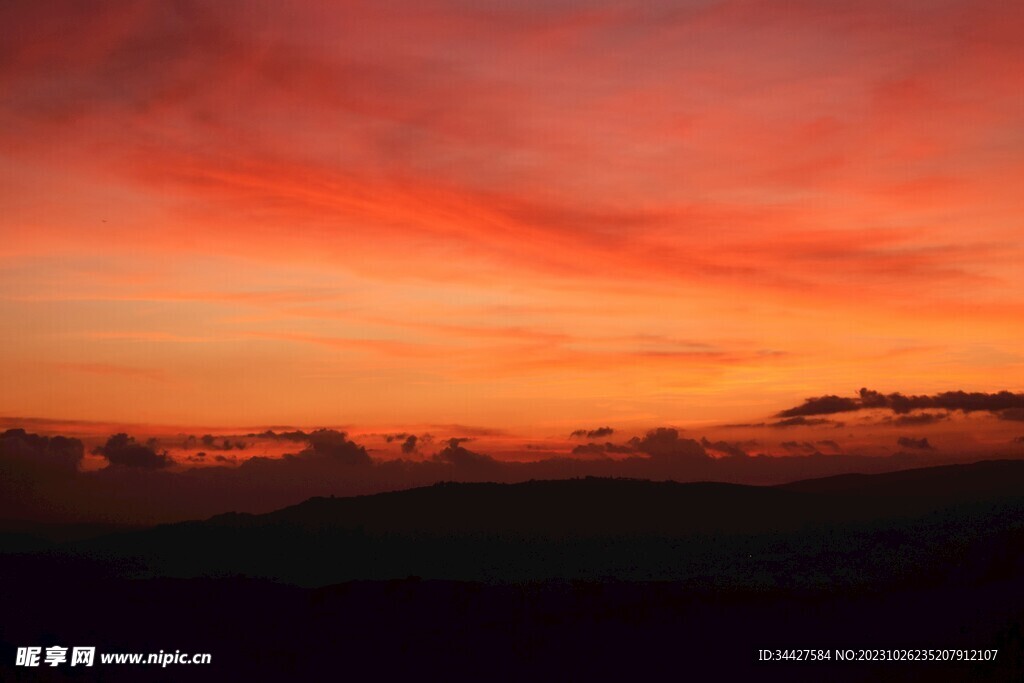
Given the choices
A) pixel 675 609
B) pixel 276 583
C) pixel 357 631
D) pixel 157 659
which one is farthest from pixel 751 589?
pixel 157 659

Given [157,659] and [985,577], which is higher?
[985,577]

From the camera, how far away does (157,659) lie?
10075 cm

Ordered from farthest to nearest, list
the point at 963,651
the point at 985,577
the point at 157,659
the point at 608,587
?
the point at 608,587
the point at 985,577
the point at 157,659
the point at 963,651

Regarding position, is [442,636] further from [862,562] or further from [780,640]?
[862,562]

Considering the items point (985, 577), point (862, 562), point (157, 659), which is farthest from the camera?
point (862, 562)

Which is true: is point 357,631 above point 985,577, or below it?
below

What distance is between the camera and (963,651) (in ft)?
269

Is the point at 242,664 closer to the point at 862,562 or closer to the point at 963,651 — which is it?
the point at 963,651

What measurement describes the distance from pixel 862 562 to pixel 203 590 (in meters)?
83.2

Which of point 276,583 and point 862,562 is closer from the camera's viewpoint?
point 276,583

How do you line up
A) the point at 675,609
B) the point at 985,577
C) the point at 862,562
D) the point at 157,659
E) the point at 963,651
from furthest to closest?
the point at 862,562 → the point at 675,609 → the point at 985,577 → the point at 157,659 → the point at 963,651

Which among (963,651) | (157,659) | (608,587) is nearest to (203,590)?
(157,659)

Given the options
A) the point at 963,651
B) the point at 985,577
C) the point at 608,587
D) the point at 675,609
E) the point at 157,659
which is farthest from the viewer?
the point at 608,587

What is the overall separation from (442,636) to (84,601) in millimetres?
41121
